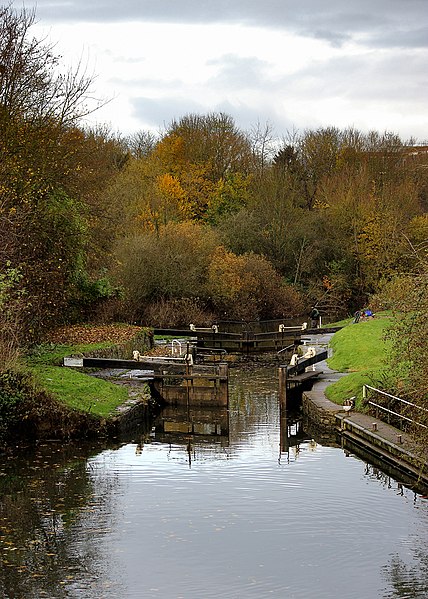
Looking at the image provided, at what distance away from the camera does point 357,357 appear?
32.9m

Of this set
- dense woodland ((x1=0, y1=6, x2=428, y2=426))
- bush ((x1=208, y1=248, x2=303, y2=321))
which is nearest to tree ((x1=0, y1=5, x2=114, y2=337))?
dense woodland ((x1=0, y1=6, x2=428, y2=426))

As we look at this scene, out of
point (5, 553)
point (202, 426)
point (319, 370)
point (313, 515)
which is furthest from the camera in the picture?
point (319, 370)

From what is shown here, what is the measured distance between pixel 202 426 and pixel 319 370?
23.1ft

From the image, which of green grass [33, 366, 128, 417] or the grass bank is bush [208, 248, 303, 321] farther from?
green grass [33, 366, 128, 417]

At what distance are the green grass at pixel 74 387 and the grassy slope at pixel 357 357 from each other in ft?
21.3

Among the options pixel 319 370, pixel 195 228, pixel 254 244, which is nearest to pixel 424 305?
pixel 319 370

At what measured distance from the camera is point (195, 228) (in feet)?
183

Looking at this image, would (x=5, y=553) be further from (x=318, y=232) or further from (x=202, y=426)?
(x=318, y=232)

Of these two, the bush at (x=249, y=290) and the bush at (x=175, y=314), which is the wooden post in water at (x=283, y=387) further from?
the bush at (x=249, y=290)

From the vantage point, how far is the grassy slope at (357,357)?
25.7 metres

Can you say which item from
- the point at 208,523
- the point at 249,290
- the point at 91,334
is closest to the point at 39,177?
the point at 91,334

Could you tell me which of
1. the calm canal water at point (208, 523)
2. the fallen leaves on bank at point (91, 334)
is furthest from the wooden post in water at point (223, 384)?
the fallen leaves on bank at point (91, 334)

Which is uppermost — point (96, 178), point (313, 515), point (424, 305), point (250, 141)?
point (250, 141)

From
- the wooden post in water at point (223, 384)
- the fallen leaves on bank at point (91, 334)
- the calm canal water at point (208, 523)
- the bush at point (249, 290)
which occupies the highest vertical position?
the bush at point (249, 290)
